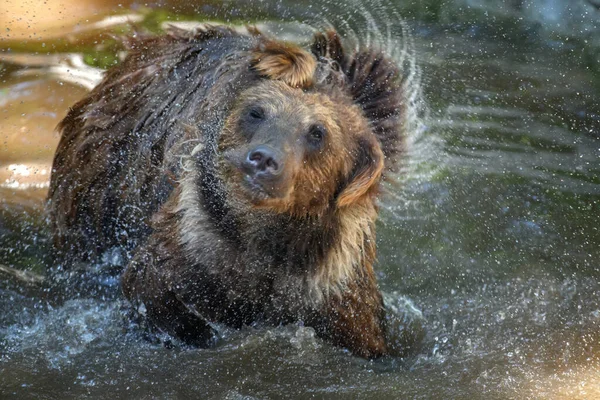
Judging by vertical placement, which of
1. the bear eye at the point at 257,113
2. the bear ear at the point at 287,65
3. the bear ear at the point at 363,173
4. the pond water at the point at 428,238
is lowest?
the pond water at the point at 428,238

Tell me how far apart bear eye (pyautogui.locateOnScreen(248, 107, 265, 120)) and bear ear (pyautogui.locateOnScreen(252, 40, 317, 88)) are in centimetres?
25

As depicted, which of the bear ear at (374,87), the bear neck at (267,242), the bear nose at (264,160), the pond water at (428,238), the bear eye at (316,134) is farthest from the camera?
the bear ear at (374,87)

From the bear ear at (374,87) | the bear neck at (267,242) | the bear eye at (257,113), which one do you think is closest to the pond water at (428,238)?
the bear neck at (267,242)

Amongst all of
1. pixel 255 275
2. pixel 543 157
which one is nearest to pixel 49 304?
pixel 255 275

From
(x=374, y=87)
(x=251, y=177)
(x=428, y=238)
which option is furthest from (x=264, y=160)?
(x=428, y=238)

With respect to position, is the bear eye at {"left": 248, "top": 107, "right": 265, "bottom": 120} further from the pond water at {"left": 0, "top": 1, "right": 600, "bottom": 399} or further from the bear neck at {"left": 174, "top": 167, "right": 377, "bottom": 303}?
the pond water at {"left": 0, "top": 1, "right": 600, "bottom": 399}

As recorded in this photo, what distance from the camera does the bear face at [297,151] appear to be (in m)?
3.76

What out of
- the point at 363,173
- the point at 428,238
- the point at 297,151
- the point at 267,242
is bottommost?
the point at 428,238

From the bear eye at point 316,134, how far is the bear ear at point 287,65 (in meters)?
0.32

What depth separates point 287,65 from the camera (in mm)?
4098

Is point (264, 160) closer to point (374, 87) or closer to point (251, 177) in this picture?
point (251, 177)

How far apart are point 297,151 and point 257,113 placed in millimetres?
324

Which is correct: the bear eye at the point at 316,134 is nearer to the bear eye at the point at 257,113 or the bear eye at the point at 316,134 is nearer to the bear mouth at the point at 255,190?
the bear eye at the point at 257,113

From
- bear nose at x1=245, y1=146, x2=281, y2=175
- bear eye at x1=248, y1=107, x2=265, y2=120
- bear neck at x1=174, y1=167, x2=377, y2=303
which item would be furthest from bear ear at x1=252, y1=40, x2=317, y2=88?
bear neck at x1=174, y1=167, x2=377, y2=303
